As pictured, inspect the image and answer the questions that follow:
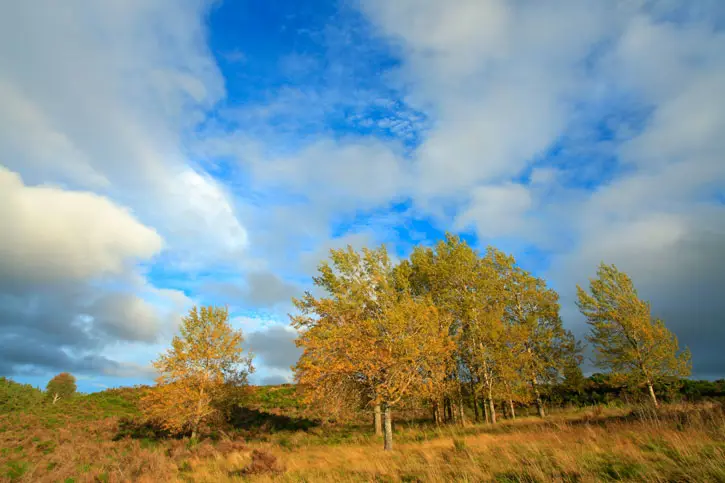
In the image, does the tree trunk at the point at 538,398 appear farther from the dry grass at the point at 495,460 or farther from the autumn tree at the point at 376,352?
the autumn tree at the point at 376,352

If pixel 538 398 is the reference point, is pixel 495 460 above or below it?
below

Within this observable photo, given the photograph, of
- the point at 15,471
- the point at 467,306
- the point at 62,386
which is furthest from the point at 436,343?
the point at 62,386

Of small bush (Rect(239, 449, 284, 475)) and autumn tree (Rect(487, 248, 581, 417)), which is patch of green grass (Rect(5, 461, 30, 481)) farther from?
autumn tree (Rect(487, 248, 581, 417))

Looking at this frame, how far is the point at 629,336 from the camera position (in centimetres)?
2928

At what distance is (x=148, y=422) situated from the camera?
3603cm

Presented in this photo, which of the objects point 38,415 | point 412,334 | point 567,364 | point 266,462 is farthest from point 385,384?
point 38,415

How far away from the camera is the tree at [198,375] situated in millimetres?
26594

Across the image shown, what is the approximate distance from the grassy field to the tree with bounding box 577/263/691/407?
1248 cm

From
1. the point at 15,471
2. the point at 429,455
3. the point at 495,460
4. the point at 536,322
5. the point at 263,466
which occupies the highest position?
the point at 536,322

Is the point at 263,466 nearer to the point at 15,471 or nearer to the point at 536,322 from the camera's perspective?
→ the point at 15,471

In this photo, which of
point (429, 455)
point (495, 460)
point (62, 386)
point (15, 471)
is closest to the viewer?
point (495, 460)

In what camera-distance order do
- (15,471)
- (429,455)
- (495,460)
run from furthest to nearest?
1. (15,471)
2. (429,455)
3. (495,460)

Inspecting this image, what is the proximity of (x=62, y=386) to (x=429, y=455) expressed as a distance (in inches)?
2902

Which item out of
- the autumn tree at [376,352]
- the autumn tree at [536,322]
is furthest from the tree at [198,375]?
the autumn tree at [536,322]
